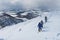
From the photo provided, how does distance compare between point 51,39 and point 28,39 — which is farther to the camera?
point 28,39

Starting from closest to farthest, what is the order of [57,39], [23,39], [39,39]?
[57,39], [39,39], [23,39]

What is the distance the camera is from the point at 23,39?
2659 centimetres

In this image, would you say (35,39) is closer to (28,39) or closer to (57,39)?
(28,39)

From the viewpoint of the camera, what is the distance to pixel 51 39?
23.7m

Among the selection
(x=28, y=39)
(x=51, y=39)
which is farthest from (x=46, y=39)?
(x=28, y=39)

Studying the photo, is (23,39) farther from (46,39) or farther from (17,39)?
→ (46,39)

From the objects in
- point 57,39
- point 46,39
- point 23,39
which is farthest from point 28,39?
point 57,39

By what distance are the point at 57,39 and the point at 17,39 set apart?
5875 millimetres

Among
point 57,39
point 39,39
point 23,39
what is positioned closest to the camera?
point 57,39

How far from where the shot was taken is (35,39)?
2539 cm

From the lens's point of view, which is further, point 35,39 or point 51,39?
point 35,39

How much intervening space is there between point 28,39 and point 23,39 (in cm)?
68

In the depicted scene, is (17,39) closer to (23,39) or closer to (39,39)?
(23,39)

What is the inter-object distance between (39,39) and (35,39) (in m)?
0.59
